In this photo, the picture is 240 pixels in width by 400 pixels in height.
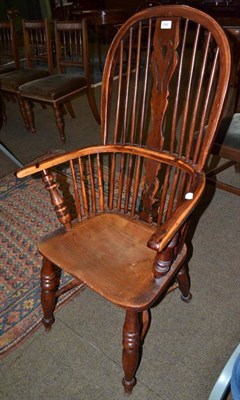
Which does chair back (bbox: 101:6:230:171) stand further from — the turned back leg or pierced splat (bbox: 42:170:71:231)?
the turned back leg

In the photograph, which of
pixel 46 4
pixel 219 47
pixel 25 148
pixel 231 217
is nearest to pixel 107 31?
pixel 46 4

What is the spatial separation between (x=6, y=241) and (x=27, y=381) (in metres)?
0.86

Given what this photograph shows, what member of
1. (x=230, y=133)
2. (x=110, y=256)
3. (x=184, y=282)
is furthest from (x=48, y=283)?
(x=230, y=133)

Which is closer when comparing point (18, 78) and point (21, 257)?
point (21, 257)

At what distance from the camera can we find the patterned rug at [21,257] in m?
1.47

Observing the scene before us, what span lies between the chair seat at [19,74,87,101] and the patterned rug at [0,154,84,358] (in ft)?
2.53

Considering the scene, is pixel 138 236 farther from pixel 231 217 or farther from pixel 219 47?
pixel 231 217

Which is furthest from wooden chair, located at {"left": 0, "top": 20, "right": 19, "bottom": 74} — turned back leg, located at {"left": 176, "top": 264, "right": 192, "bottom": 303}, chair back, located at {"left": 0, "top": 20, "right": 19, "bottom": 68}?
turned back leg, located at {"left": 176, "top": 264, "right": 192, "bottom": 303}

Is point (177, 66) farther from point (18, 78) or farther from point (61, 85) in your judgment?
point (18, 78)

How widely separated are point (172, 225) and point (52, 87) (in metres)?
2.32

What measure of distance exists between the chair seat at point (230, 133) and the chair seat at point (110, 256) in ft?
2.38

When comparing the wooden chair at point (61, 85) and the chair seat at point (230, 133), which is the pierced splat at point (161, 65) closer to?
the chair seat at point (230, 133)

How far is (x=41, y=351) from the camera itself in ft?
4.47

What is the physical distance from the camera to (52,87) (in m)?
2.81
